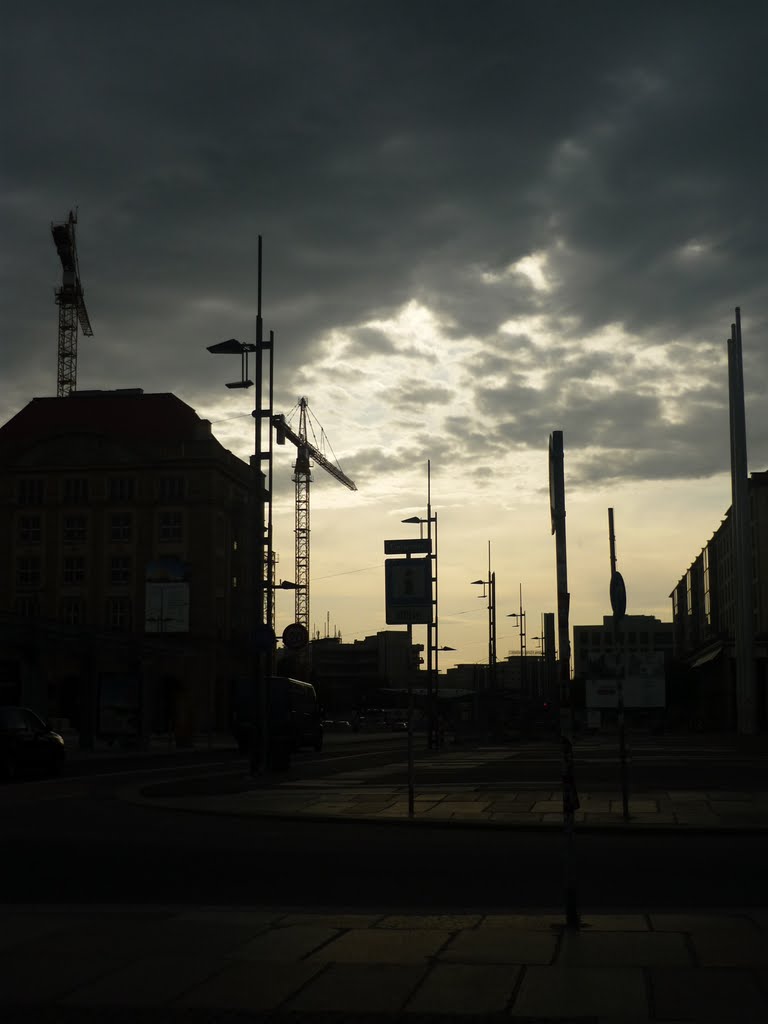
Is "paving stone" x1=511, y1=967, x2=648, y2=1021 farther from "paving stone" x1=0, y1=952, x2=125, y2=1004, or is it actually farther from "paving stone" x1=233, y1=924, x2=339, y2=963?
"paving stone" x1=0, y1=952, x2=125, y2=1004

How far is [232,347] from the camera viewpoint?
2788cm

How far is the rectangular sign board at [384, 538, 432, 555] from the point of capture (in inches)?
717

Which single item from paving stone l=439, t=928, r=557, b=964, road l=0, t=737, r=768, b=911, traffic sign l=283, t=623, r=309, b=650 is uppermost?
traffic sign l=283, t=623, r=309, b=650

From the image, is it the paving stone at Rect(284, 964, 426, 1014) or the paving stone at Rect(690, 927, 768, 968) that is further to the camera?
the paving stone at Rect(690, 927, 768, 968)

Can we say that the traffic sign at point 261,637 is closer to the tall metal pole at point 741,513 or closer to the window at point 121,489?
the tall metal pole at point 741,513

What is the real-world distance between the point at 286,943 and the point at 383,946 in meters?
0.61

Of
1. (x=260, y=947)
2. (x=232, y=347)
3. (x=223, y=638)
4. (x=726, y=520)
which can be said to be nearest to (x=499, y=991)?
(x=260, y=947)

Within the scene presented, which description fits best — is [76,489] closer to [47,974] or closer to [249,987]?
[47,974]

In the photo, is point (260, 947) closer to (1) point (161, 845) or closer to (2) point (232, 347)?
(1) point (161, 845)

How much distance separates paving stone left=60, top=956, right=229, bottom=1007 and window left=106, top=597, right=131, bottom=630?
306 feet

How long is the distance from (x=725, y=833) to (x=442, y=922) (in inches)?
277

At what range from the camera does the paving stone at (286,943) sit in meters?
7.14

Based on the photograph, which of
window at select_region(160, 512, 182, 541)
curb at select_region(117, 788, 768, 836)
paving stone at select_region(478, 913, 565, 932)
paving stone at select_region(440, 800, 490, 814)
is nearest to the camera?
paving stone at select_region(478, 913, 565, 932)

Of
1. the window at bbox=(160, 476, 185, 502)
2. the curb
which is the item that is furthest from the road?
the window at bbox=(160, 476, 185, 502)
